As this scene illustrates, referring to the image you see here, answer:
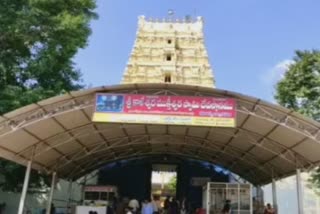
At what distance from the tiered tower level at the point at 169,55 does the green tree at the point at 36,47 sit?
2582cm

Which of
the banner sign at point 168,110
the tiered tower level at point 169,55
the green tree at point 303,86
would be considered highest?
the tiered tower level at point 169,55

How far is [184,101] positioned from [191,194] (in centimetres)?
1308

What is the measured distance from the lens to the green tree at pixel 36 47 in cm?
1454

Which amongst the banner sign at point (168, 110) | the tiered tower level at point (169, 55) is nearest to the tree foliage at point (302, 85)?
the banner sign at point (168, 110)

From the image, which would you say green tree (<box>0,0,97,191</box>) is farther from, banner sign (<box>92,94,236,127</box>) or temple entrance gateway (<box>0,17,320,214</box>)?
banner sign (<box>92,94,236,127</box>)

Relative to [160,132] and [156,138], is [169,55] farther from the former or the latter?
[160,132]

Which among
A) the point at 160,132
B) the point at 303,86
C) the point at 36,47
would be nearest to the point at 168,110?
the point at 160,132

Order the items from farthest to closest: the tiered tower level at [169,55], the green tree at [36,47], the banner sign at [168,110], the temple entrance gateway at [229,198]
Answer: the tiered tower level at [169,55], the temple entrance gateway at [229,198], the green tree at [36,47], the banner sign at [168,110]

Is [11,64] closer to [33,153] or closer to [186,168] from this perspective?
[33,153]

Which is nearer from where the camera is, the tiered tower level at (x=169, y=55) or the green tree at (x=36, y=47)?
the green tree at (x=36, y=47)

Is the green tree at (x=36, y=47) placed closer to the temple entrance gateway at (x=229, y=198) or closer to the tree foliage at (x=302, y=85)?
the temple entrance gateway at (x=229, y=198)

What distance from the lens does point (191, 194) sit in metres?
23.5

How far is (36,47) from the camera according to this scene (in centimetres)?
1591

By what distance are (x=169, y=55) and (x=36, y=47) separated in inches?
1197
